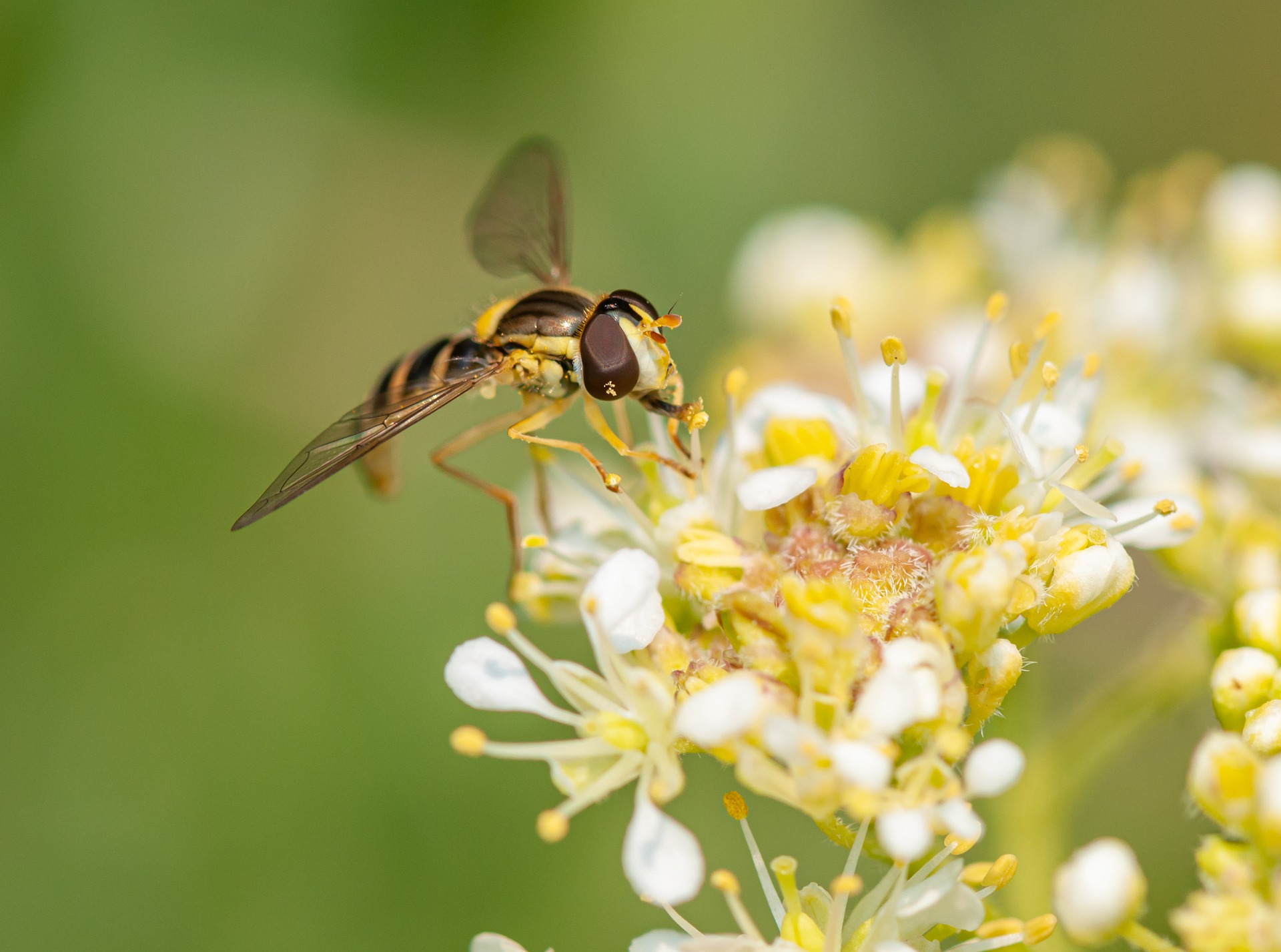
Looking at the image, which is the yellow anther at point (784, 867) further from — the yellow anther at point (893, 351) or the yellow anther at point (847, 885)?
the yellow anther at point (893, 351)

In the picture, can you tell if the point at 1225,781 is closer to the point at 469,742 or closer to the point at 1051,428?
the point at 1051,428

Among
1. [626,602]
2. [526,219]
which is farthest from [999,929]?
[526,219]

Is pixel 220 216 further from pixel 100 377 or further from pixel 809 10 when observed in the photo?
pixel 809 10

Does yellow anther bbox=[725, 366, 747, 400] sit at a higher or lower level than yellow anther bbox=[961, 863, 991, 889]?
higher

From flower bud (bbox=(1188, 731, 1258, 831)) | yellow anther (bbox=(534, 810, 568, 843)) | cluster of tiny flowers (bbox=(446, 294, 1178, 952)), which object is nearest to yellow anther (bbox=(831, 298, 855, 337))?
cluster of tiny flowers (bbox=(446, 294, 1178, 952))

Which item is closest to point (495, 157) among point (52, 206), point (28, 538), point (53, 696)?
point (52, 206)

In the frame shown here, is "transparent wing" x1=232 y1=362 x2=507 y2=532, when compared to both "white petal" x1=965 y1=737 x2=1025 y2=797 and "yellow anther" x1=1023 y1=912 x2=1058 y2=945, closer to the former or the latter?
"white petal" x1=965 y1=737 x2=1025 y2=797
